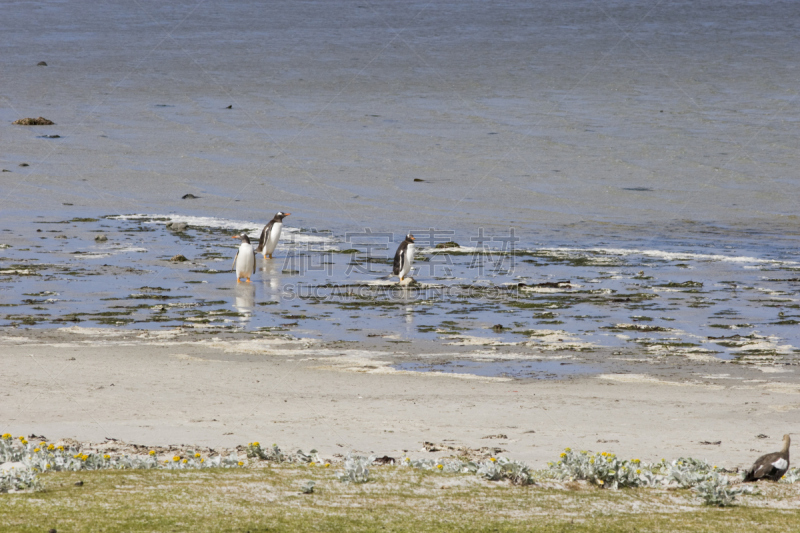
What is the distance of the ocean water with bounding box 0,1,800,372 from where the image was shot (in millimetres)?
13883

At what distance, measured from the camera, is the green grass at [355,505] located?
18.7ft

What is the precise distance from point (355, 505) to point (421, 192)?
18082 millimetres

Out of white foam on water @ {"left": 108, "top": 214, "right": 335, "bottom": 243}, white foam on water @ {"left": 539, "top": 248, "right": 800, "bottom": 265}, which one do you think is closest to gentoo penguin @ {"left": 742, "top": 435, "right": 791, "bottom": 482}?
white foam on water @ {"left": 539, "top": 248, "right": 800, "bottom": 265}

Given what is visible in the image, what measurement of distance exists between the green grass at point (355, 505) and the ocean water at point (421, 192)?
541 centimetres

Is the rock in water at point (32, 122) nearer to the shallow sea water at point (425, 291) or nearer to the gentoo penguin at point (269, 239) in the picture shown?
the shallow sea water at point (425, 291)

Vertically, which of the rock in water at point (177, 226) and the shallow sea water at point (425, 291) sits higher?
the rock in water at point (177, 226)

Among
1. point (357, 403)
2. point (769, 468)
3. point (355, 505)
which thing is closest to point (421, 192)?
point (357, 403)

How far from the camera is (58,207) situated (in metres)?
21.6

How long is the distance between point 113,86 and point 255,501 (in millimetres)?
37523

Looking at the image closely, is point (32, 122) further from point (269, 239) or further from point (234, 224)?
point (269, 239)

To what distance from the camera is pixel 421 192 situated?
944 inches

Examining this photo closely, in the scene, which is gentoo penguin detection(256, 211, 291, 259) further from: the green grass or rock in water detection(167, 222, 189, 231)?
the green grass

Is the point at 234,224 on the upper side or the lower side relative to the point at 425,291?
upper

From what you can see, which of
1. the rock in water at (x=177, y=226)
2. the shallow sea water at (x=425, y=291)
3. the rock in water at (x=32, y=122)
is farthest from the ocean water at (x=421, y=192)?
the rock in water at (x=32, y=122)
